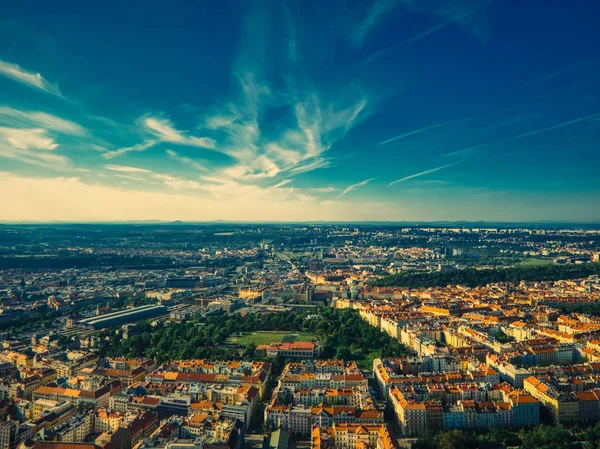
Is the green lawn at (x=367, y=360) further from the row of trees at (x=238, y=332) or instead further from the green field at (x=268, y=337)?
the green field at (x=268, y=337)

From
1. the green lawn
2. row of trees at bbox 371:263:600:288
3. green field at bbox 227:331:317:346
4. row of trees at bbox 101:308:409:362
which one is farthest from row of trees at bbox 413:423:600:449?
row of trees at bbox 371:263:600:288

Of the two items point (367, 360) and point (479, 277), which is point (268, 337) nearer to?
point (367, 360)

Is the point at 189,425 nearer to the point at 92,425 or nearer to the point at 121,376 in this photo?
the point at 92,425

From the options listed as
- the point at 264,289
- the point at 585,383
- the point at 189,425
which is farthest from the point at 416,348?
the point at 264,289

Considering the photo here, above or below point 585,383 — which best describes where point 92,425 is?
below

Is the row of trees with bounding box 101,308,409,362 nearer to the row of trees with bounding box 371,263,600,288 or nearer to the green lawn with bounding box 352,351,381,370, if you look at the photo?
the green lawn with bounding box 352,351,381,370

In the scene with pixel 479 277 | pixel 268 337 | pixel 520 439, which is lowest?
pixel 268 337

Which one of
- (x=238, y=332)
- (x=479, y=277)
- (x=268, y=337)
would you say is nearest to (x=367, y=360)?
(x=268, y=337)
